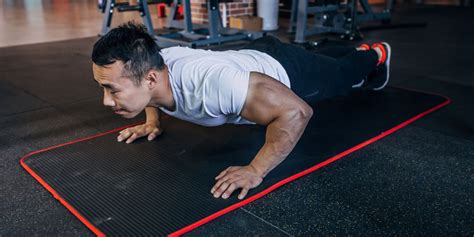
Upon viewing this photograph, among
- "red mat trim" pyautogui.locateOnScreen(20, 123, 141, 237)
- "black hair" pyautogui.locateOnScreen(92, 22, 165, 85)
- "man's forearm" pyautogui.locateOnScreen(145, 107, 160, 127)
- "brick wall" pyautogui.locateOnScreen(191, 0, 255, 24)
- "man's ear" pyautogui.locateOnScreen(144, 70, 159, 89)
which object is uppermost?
"brick wall" pyautogui.locateOnScreen(191, 0, 255, 24)

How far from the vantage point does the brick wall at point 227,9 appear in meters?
4.43

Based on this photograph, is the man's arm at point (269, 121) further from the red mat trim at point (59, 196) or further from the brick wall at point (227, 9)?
the brick wall at point (227, 9)

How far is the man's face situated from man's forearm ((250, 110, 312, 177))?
35 centimetres

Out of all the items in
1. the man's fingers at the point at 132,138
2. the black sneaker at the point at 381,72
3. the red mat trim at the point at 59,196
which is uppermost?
the black sneaker at the point at 381,72

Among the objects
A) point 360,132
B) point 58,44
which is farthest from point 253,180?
point 58,44

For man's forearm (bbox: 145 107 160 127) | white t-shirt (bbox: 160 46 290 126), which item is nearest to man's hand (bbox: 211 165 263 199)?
white t-shirt (bbox: 160 46 290 126)

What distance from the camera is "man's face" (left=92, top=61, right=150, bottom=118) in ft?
3.29

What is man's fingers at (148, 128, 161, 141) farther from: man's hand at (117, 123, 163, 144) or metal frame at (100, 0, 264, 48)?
metal frame at (100, 0, 264, 48)

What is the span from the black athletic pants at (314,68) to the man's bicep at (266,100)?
1.07 ft

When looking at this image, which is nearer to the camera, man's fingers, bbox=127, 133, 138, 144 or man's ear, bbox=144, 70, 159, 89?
man's ear, bbox=144, 70, 159, 89

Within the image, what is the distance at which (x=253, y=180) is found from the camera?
3.88 feet

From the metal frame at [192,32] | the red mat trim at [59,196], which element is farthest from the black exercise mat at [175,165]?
the metal frame at [192,32]

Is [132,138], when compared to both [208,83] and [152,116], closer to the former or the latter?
[152,116]

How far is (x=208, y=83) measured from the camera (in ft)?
3.43
